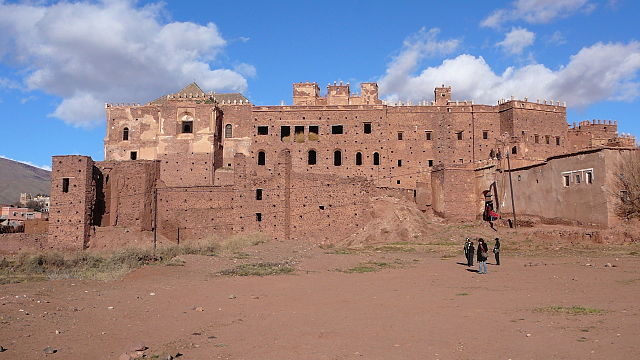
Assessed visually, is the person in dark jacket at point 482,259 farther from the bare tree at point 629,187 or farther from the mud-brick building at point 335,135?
the mud-brick building at point 335,135

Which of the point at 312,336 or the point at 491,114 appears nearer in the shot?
the point at 312,336

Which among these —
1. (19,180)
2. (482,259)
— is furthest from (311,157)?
(19,180)

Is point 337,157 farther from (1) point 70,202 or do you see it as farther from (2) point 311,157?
(1) point 70,202

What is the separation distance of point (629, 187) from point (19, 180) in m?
146

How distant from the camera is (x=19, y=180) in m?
142

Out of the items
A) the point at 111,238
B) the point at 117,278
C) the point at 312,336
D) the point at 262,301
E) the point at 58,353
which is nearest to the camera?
the point at 58,353

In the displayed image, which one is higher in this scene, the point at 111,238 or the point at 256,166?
the point at 256,166

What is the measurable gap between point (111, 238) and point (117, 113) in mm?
14935

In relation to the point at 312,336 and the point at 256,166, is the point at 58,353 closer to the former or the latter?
the point at 312,336

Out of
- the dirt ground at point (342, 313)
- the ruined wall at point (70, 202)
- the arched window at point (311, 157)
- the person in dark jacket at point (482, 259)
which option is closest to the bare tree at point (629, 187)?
the dirt ground at point (342, 313)

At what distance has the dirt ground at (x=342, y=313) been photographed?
9.22 metres

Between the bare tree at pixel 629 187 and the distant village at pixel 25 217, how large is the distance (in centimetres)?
3345

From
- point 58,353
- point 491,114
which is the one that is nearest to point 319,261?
point 58,353

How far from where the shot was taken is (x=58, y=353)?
9.08 m
